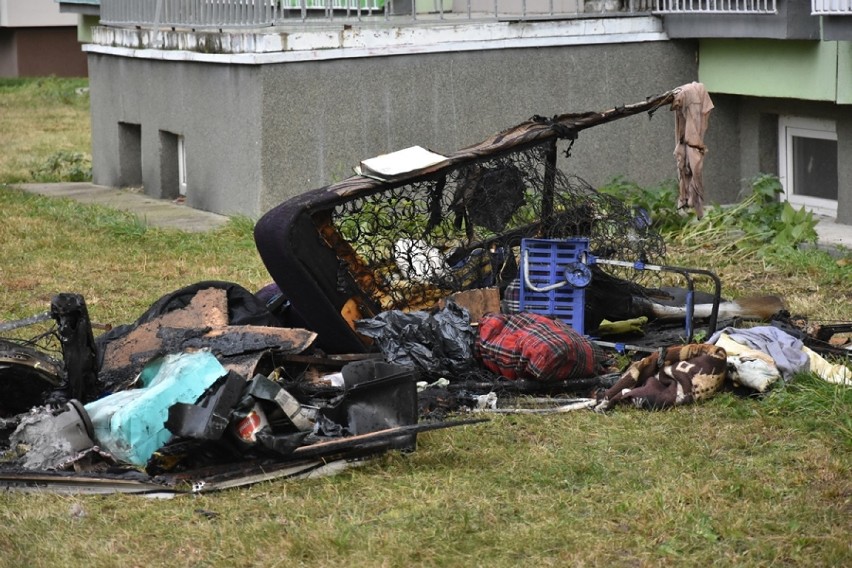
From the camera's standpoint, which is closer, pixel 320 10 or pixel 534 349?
pixel 534 349

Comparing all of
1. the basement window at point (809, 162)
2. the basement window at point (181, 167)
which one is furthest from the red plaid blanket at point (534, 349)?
the basement window at point (181, 167)

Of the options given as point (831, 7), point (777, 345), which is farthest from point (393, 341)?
point (831, 7)

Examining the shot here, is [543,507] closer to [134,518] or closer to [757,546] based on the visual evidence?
[757,546]

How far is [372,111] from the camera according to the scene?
37.8ft

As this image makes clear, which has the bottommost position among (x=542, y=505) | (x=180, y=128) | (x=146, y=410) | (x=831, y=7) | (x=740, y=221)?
(x=542, y=505)

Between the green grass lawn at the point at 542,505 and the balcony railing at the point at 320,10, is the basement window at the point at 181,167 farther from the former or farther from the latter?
the green grass lawn at the point at 542,505

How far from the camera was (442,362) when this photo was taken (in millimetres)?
6598

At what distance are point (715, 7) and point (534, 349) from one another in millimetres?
6472

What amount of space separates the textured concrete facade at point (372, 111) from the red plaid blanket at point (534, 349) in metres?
4.97

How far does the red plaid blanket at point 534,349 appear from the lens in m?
6.34

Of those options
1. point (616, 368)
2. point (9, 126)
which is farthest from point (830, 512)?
point (9, 126)

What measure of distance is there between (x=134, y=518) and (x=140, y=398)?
828 millimetres

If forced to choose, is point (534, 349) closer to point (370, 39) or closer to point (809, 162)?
point (370, 39)

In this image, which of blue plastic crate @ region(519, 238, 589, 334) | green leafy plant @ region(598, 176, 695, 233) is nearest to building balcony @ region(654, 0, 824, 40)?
green leafy plant @ region(598, 176, 695, 233)
